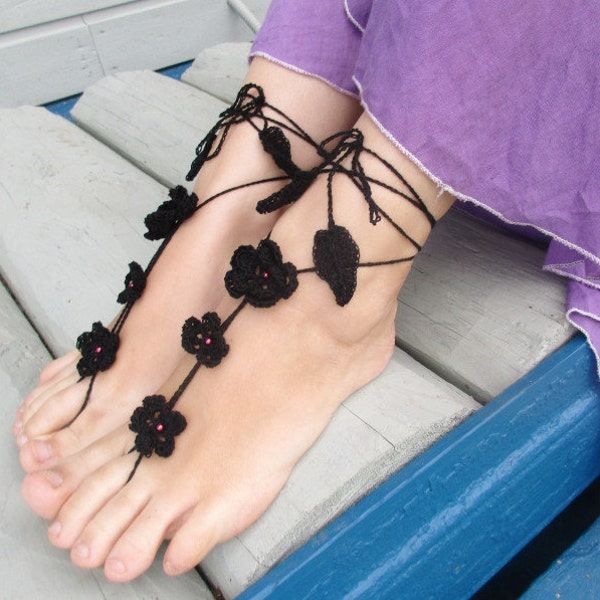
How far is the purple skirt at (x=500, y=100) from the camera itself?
51 cm

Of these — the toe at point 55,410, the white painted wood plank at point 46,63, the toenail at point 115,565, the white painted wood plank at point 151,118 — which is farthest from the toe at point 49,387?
the white painted wood plank at point 46,63

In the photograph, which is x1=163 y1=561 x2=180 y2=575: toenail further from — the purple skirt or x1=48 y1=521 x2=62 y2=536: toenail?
the purple skirt

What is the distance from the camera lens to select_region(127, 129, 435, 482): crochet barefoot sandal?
22.4 inches

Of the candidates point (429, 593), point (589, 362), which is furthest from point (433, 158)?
point (429, 593)

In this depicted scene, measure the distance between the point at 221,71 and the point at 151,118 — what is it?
0.29 m

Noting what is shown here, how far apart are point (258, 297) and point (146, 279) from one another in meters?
0.18

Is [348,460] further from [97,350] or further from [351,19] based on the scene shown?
[351,19]

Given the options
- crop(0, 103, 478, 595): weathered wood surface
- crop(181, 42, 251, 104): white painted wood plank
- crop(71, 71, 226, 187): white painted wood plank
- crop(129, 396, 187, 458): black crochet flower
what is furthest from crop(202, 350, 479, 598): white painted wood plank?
crop(181, 42, 251, 104): white painted wood plank

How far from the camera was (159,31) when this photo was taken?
5.78 ft

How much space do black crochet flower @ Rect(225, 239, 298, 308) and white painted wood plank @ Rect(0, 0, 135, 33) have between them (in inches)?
51.1

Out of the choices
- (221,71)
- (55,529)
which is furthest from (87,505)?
(221,71)

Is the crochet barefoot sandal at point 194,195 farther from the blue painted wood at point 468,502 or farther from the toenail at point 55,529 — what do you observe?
the blue painted wood at point 468,502

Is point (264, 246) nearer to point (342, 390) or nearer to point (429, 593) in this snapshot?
point (342, 390)

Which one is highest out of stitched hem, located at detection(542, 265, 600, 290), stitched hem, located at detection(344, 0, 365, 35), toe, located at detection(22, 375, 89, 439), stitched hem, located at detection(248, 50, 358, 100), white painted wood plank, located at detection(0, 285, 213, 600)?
stitched hem, located at detection(344, 0, 365, 35)
